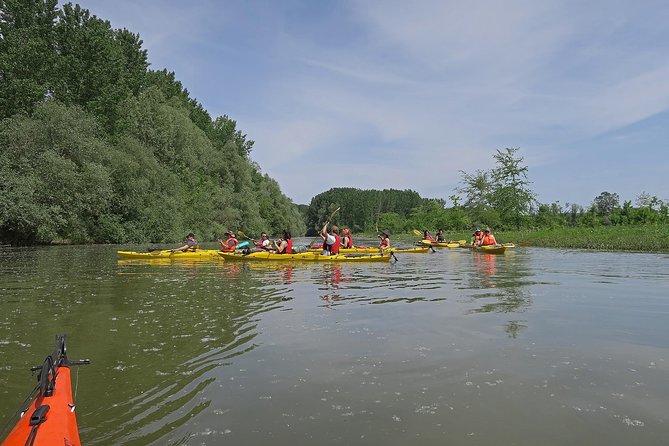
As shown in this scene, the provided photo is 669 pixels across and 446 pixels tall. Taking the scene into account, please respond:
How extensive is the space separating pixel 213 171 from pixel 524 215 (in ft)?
124

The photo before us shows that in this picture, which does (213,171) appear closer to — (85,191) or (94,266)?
(85,191)

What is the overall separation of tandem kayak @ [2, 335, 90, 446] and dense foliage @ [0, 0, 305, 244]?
27.2 metres

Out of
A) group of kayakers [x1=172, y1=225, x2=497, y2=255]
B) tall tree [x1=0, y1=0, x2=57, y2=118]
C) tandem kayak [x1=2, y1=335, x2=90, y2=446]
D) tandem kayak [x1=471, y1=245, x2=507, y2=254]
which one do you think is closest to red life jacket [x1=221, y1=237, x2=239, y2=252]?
group of kayakers [x1=172, y1=225, x2=497, y2=255]

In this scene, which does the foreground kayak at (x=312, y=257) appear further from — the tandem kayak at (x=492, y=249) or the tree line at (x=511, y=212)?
the tree line at (x=511, y=212)

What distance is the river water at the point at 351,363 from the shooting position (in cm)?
373

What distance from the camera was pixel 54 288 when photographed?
1088cm

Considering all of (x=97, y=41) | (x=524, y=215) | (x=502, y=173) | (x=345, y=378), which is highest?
(x=97, y=41)

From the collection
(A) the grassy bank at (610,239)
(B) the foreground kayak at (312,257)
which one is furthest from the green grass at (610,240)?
(B) the foreground kayak at (312,257)

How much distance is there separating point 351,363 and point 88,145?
31.3m

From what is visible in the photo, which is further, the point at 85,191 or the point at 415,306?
the point at 85,191

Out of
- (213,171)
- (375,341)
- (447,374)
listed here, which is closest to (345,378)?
(447,374)

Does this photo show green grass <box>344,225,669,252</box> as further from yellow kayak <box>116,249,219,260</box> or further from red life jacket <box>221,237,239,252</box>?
yellow kayak <box>116,249,219,260</box>

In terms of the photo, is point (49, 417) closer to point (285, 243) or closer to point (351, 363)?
point (351, 363)

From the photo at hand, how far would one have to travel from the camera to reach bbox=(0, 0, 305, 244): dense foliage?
28.6 meters
